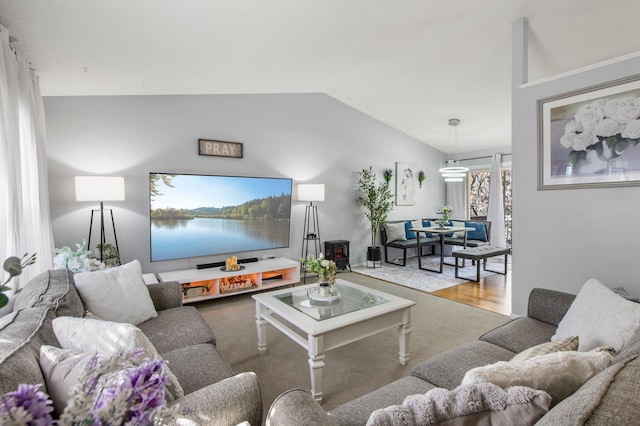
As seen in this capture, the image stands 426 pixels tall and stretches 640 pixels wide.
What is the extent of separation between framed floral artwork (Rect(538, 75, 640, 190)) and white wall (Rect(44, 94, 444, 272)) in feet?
10.2

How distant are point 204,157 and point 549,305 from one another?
12.8ft

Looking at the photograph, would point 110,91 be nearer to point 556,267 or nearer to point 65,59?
point 65,59

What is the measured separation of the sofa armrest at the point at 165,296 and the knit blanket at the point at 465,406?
2.11m

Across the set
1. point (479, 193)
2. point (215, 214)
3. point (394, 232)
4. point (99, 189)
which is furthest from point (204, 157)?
point (479, 193)

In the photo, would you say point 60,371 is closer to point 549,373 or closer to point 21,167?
point 549,373

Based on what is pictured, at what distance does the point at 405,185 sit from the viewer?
21.5ft

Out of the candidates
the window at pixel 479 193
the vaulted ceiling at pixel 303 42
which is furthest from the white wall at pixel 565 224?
the window at pixel 479 193

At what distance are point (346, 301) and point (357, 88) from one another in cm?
332

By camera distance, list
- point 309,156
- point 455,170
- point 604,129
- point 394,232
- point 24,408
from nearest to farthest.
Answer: point 24,408 → point 604,129 → point 309,156 → point 455,170 → point 394,232

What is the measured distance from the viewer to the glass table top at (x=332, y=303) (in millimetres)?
2268

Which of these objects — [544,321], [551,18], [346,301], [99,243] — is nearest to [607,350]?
[544,321]

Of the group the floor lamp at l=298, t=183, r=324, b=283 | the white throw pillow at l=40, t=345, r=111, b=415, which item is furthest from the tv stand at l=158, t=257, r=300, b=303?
the white throw pillow at l=40, t=345, r=111, b=415

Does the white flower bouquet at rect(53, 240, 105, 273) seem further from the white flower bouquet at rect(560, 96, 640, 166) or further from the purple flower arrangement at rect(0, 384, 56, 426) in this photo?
the white flower bouquet at rect(560, 96, 640, 166)

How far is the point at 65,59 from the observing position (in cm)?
235
